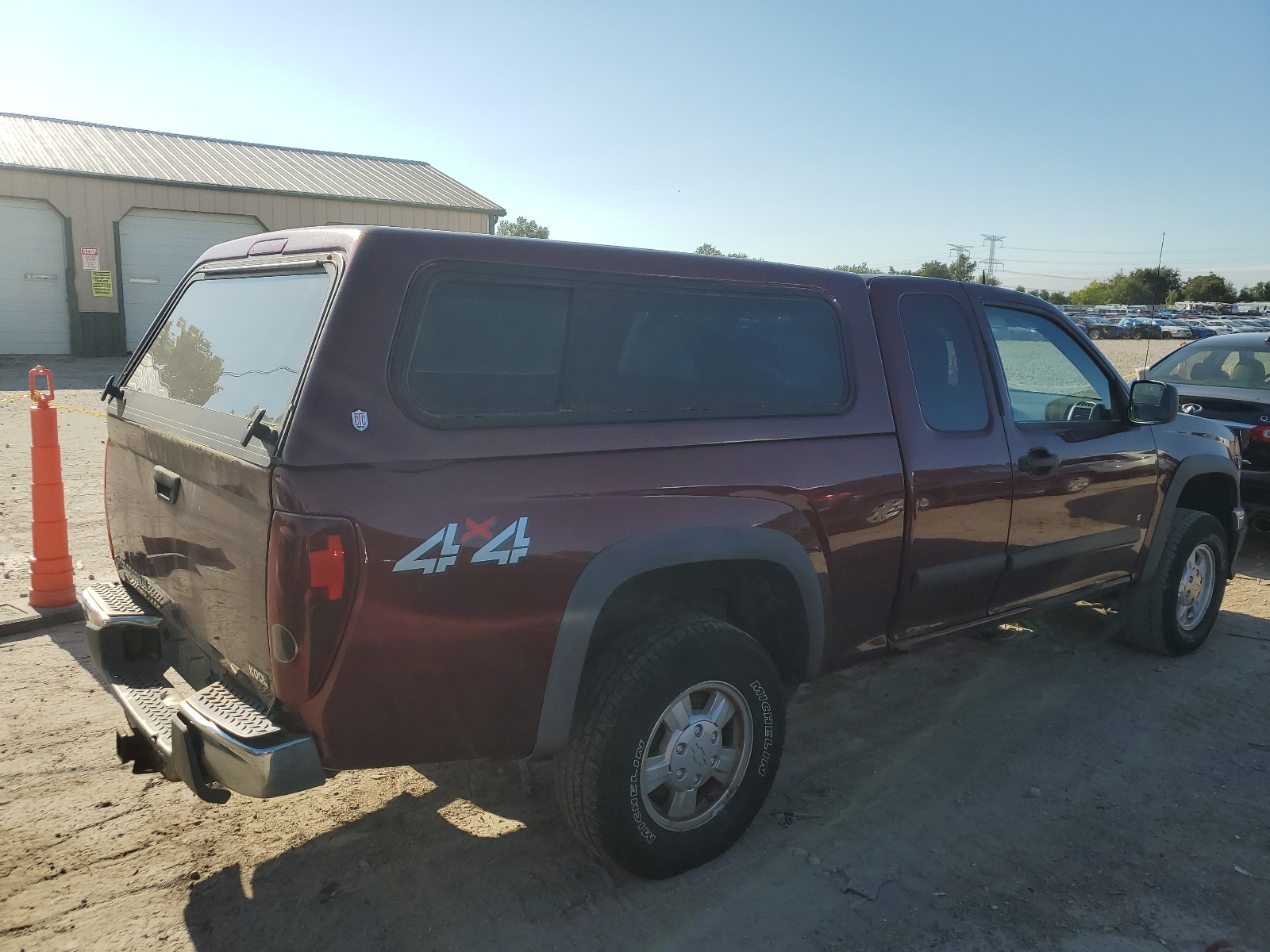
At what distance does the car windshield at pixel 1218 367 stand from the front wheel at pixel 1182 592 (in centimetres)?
313

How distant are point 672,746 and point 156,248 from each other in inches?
937

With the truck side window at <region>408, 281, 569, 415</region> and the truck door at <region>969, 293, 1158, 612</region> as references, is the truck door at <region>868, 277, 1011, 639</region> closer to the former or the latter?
the truck door at <region>969, 293, 1158, 612</region>

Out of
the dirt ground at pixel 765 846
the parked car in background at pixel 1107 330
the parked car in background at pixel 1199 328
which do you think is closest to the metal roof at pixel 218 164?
the dirt ground at pixel 765 846

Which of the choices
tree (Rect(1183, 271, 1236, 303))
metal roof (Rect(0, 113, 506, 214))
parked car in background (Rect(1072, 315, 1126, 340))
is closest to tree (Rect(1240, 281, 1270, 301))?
tree (Rect(1183, 271, 1236, 303))

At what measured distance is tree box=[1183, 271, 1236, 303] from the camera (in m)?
80.1

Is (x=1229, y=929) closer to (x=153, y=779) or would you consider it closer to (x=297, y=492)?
(x=297, y=492)

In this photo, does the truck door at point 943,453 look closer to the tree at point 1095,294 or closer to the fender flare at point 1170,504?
the fender flare at point 1170,504

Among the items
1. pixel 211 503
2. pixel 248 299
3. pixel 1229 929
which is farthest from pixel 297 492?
pixel 1229 929

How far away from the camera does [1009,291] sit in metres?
4.35

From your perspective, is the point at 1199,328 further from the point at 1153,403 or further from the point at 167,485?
the point at 167,485

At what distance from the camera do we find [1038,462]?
13.6 feet

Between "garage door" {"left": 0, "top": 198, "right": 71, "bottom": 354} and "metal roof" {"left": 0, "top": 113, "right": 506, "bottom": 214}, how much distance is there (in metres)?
1.14

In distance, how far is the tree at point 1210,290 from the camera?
263 feet

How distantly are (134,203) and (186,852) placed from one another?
22956mm
